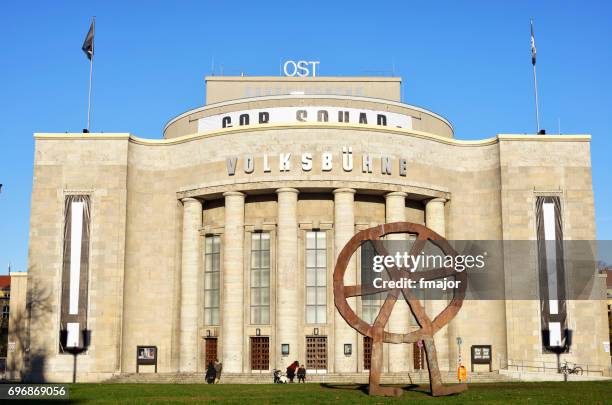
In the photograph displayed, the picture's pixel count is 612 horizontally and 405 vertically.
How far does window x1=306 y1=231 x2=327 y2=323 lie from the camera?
59656mm

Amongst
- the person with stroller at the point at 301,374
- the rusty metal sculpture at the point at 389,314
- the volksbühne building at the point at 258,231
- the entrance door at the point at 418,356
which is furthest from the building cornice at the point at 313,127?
the rusty metal sculpture at the point at 389,314

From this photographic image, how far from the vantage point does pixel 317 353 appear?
194ft

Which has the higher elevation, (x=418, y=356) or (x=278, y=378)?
(x=418, y=356)

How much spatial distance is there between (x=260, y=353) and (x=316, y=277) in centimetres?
708


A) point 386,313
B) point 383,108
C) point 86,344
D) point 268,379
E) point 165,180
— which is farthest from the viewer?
point 383,108

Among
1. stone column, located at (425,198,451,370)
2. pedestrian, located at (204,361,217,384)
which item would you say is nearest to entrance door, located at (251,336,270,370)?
pedestrian, located at (204,361,217,384)

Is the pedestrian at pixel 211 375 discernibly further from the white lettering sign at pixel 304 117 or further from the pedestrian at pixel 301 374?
the white lettering sign at pixel 304 117

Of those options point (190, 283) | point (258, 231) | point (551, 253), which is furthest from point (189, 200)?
point (551, 253)

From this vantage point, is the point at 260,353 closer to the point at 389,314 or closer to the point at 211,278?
the point at 211,278

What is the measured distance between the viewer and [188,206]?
61688 millimetres

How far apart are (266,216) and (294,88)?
17199mm

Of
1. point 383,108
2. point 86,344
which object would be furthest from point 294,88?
point 86,344

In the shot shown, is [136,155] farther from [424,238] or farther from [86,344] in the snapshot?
[424,238]

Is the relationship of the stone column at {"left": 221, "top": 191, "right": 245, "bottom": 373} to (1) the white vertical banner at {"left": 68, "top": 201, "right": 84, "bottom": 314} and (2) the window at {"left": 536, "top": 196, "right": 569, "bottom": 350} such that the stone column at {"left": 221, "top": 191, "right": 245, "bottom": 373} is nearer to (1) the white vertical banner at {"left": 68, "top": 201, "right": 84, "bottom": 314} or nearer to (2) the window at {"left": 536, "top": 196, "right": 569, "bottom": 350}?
(1) the white vertical banner at {"left": 68, "top": 201, "right": 84, "bottom": 314}
